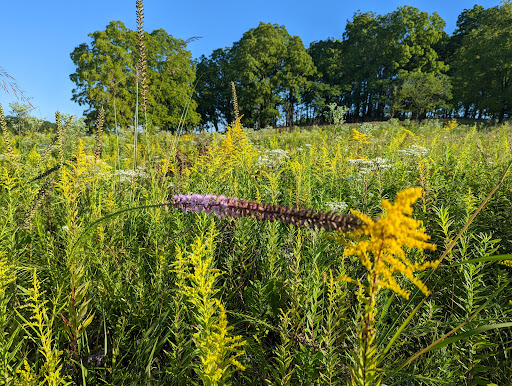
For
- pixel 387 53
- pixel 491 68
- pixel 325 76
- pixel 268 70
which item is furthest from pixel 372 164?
pixel 325 76

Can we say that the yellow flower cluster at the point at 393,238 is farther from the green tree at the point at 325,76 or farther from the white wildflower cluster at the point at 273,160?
the green tree at the point at 325,76

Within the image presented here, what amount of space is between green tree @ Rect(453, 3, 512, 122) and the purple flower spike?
Result: 144 feet

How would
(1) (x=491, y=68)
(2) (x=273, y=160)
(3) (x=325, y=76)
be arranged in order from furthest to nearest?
(3) (x=325, y=76) → (1) (x=491, y=68) → (2) (x=273, y=160)

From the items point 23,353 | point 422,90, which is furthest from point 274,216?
point 422,90

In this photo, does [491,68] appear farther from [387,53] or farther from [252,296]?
[252,296]

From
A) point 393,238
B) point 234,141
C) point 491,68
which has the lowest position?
point 393,238

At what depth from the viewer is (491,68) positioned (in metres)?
33.4

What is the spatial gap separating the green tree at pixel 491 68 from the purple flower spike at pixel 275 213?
43.9 metres

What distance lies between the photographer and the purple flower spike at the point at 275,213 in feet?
2.33

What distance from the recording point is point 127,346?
163 centimetres

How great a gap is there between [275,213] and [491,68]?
46.2m

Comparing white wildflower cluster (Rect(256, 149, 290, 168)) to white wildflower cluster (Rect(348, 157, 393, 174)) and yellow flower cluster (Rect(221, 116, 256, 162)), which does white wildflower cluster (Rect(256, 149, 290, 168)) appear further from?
white wildflower cluster (Rect(348, 157, 393, 174))

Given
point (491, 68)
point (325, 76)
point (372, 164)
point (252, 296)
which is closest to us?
point (252, 296)

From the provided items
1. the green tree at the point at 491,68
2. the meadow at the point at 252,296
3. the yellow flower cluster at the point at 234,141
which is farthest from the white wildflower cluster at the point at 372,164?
the green tree at the point at 491,68
